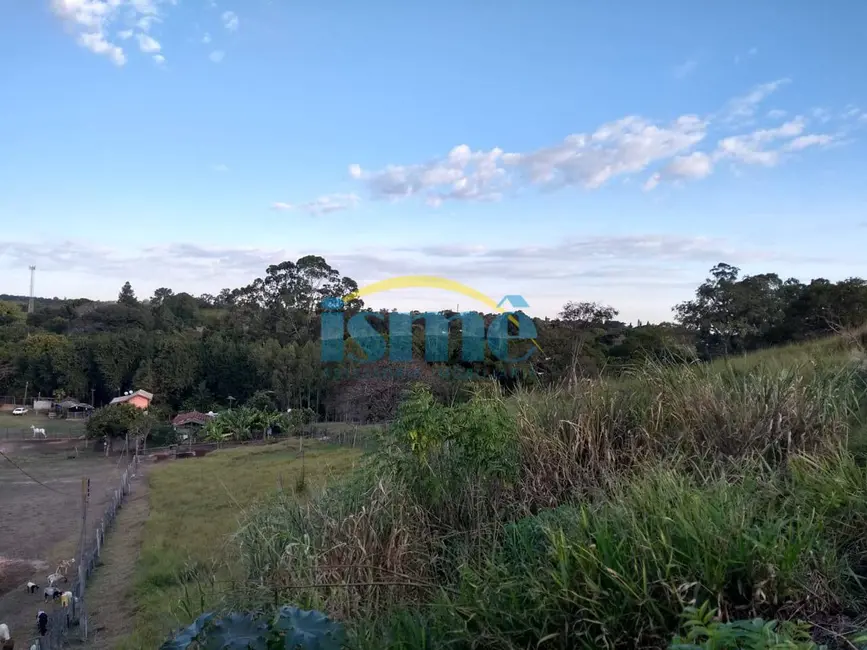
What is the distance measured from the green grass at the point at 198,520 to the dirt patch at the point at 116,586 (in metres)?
0.26

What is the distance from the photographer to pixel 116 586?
453 inches

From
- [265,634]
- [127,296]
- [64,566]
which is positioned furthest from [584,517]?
[127,296]

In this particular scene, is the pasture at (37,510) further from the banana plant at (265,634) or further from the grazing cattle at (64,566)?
the banana plant at (265,634)

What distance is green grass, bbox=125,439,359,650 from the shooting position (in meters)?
5.01

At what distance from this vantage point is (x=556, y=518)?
126 inches

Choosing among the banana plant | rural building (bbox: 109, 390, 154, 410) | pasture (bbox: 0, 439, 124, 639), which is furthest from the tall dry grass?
rural building (bbox: 109, 390, 154, 410)

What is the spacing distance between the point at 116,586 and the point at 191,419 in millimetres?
28110

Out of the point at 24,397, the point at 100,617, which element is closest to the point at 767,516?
the point at 100,617

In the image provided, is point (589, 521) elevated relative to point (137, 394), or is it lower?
elevated

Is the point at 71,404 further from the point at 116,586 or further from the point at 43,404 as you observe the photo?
the point at 116,586

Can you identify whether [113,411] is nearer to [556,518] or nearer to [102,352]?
[102,352]

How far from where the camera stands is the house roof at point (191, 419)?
125 feet

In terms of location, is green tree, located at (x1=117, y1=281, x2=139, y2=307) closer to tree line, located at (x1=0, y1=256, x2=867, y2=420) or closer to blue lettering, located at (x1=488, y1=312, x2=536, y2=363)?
tree line, located at (x1=0, y1=256, x2=867, y2=420)
